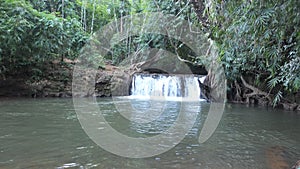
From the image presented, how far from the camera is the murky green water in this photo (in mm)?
3431

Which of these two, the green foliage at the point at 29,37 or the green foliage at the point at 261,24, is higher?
the green foliage at the point at 29,37

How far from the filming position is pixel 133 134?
16.8ft

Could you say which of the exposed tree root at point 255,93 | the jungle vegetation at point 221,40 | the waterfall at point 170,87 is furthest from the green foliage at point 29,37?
the exposed tree root at point 255,93

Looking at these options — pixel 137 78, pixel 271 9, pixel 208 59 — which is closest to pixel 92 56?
pixel 137 78

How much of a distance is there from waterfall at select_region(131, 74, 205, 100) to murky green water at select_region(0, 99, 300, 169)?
23.5 ft

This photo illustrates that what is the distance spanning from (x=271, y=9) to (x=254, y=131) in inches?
133

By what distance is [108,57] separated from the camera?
2055 centimetres

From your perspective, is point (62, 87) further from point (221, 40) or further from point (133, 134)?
point (221, 40)

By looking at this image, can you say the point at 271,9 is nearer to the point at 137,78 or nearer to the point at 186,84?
the point at 186,84

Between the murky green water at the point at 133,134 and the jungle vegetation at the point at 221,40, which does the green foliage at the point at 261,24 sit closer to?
the jungle vegetation at the point at 221,40

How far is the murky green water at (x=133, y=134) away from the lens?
3431mm

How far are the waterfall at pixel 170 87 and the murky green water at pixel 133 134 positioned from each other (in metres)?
7.15

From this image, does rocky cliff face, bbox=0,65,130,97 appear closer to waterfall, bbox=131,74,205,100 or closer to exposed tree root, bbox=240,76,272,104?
waterfall, bbox=131,74,205,100

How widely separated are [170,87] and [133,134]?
29.2 feet
